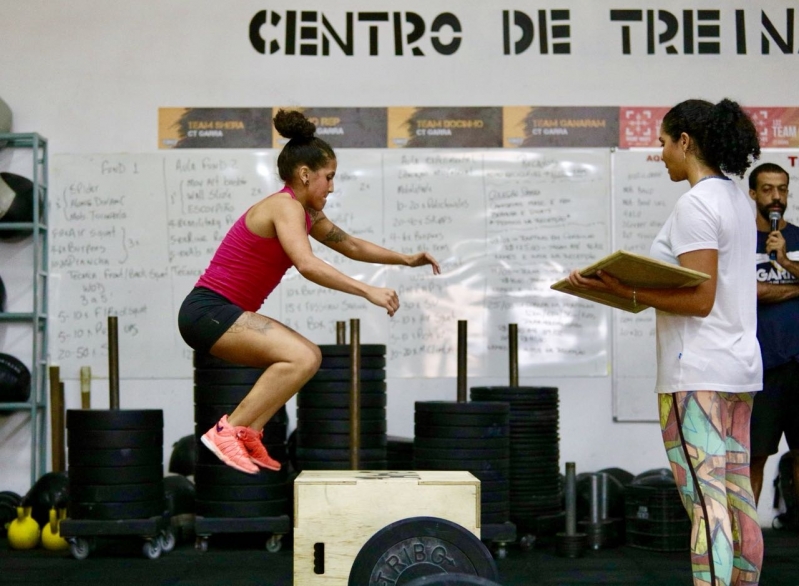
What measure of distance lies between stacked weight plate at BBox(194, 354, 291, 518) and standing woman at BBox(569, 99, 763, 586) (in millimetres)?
2203

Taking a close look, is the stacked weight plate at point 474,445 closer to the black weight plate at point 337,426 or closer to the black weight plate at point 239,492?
the black weight plate at point 337,426

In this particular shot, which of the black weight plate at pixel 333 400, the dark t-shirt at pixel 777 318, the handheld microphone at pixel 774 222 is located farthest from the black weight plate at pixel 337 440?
the handheld microphone at pixel 774 222

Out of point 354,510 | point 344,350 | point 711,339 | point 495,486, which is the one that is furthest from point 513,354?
point 711,339

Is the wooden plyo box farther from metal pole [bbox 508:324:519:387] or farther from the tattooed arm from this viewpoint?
metal pole [bbox 508:324:519:387]

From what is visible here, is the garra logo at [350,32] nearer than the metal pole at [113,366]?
No

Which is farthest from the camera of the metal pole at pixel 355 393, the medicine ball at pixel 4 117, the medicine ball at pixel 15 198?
the medicine ball at pixel 4 117

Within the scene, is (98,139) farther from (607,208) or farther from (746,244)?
(746,244)

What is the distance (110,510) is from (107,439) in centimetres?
32

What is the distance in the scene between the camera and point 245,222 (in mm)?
2832

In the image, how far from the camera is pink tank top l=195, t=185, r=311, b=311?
9.23 feet

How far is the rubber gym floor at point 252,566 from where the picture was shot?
3682 millimetres

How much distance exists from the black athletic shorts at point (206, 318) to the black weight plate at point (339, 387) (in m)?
1.46

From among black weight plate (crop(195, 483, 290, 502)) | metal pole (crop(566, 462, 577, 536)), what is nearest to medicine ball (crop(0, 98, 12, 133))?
black weight plate (crop(195, 483, 290, 502))

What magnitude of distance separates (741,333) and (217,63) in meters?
3.69
